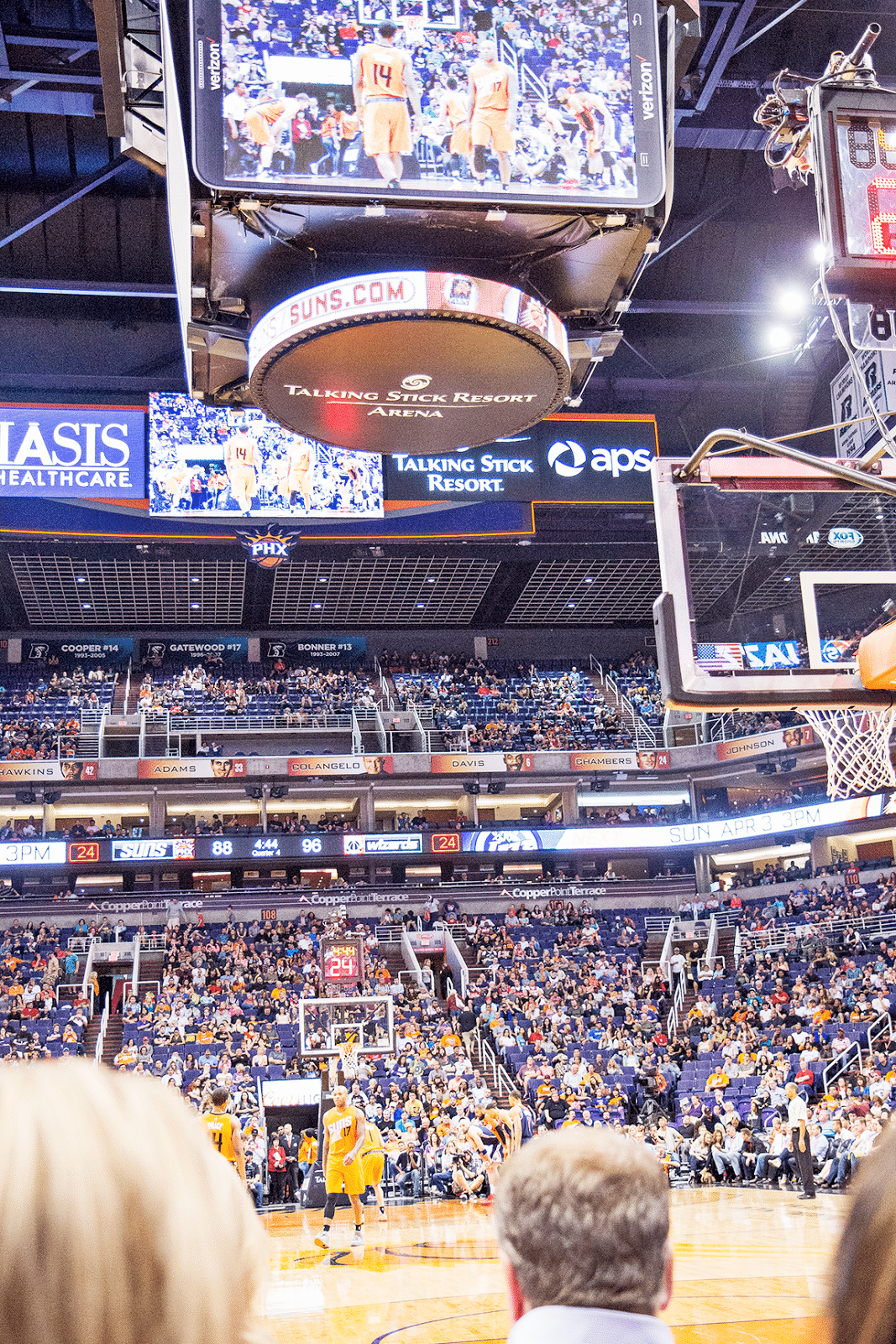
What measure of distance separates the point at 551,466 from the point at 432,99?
70.2ft

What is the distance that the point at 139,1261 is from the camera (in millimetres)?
1000

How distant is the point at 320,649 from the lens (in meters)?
41.6

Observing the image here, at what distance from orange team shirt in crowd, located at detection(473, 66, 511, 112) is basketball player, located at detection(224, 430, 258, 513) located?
19.4 metres

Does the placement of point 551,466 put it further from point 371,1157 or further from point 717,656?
point 717,656

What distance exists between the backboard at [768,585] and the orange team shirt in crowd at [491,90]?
307 cm

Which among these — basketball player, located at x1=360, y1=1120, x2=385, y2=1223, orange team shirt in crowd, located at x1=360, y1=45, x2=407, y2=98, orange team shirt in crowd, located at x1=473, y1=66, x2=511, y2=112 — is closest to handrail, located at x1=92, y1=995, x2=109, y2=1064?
basketball player, located at x1=360, y1=1120, x2=385, y2=1223

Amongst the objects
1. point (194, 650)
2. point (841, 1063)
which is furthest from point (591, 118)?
point (194, 650)

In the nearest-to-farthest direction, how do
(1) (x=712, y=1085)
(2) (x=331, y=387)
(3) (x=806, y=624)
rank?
(3) (x=806, y=624), (2) (x=331, y=387), (1) (x=712, y=1085)

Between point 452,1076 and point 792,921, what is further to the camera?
point 792,921

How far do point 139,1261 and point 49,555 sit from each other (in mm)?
34336

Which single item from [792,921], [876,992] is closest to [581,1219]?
[876,992]

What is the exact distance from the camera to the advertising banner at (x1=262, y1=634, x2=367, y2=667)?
41.2m

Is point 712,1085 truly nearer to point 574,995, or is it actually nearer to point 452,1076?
point 452,1076

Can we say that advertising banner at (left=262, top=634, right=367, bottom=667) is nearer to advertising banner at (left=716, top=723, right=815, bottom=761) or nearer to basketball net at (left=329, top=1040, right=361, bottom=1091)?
advertising banner at (left=716, top=723, right=815, bottom=761)
